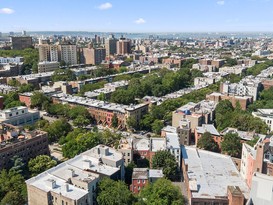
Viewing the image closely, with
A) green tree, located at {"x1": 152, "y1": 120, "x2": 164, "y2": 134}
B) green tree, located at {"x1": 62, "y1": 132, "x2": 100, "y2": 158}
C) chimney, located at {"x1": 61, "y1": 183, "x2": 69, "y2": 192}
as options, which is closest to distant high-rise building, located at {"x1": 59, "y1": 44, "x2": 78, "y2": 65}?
green tree, located at {"x1": 152, "y1": 120, "x2": 164, "y2": 134}

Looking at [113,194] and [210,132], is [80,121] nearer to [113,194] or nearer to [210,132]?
[210,132]

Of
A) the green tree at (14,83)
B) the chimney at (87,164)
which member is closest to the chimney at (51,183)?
the chimney at (87,164)

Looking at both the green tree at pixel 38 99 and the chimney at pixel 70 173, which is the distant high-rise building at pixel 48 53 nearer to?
the green tree at pixel 38 99

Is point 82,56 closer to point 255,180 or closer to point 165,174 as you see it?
point 165,174

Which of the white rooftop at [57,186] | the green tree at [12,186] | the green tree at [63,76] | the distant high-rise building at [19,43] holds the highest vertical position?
the distant high-rise building at [19,43]

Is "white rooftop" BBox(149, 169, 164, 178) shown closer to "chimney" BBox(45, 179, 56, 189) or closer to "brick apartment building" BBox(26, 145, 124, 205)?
"brick apartment building" BBox(26, 145, 124, 205)
